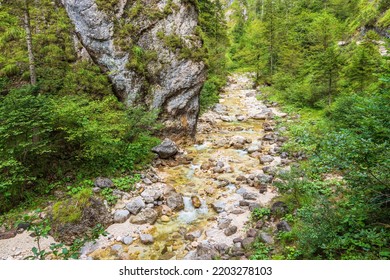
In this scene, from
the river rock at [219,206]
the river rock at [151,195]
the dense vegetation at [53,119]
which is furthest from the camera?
the river rock at [151,195]

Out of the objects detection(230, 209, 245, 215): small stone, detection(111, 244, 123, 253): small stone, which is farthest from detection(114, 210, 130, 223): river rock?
detection(230, 209, 245, 215): small stone

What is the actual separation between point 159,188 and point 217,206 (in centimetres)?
261

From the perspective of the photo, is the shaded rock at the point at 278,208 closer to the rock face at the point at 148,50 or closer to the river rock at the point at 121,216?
the river rock at the point at 121,216

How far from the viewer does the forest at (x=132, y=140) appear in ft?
15.5

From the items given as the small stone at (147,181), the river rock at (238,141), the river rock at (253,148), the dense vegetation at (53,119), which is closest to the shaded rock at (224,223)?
the small stone at (147,181)

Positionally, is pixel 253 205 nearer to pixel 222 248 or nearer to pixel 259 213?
pixel 259 213

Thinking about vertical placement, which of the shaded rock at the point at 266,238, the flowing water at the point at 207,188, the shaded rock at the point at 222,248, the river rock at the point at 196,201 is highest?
the shaded rock at the point at 266,238

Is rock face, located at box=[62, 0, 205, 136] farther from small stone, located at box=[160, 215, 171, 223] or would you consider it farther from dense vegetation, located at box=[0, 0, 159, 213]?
small stone, located at box=[160, 215, 171, 223]

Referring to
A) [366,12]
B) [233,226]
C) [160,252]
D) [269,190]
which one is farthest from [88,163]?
[366,12]

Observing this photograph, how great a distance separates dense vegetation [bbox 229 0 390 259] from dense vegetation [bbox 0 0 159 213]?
694 cm

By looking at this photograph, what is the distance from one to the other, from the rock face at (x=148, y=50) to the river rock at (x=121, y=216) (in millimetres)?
6578

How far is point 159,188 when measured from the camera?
10.1 m

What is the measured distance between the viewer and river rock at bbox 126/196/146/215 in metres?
8.59

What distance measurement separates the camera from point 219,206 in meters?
9.00
